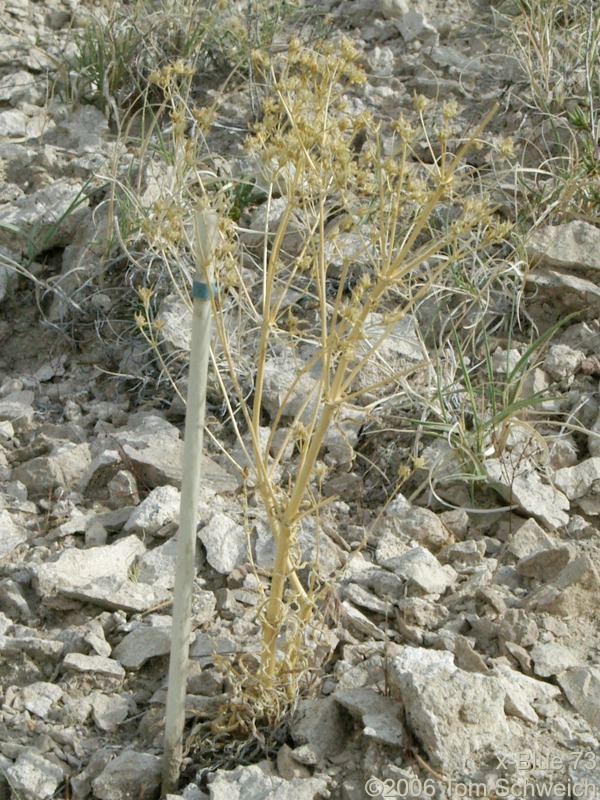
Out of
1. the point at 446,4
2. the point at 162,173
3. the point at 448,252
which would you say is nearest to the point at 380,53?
the point at 446,4

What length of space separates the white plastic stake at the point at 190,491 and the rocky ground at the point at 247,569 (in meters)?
0.12

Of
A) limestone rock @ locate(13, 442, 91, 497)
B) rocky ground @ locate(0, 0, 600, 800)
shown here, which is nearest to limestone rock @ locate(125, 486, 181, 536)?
rocky ground @ locate(0, 0, 600, 800)

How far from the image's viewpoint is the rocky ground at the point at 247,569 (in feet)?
6.47

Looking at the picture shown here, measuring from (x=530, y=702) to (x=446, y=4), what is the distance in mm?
3451

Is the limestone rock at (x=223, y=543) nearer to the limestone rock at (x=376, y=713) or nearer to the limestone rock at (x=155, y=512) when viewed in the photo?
the limestone rock at (x=155, y=512)

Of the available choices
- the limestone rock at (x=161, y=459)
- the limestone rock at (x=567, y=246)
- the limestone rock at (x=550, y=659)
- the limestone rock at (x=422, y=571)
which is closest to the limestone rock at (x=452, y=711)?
the limestone rock at (x=550, y=659)

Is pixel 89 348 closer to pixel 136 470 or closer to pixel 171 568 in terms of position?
pixel 136 470

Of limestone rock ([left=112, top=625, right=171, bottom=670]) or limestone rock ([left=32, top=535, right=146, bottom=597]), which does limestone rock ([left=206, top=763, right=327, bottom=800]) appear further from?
limestone rock ([left=32, top=535, right=146, bottom=597])

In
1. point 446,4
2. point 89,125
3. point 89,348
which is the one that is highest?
point 446,4

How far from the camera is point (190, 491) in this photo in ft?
6.04

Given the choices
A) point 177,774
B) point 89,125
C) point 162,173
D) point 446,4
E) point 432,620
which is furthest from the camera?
point 446,4

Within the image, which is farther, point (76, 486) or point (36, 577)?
point (76, 486)

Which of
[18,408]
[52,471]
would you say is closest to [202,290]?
[52,471]

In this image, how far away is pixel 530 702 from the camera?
2.08 meters
